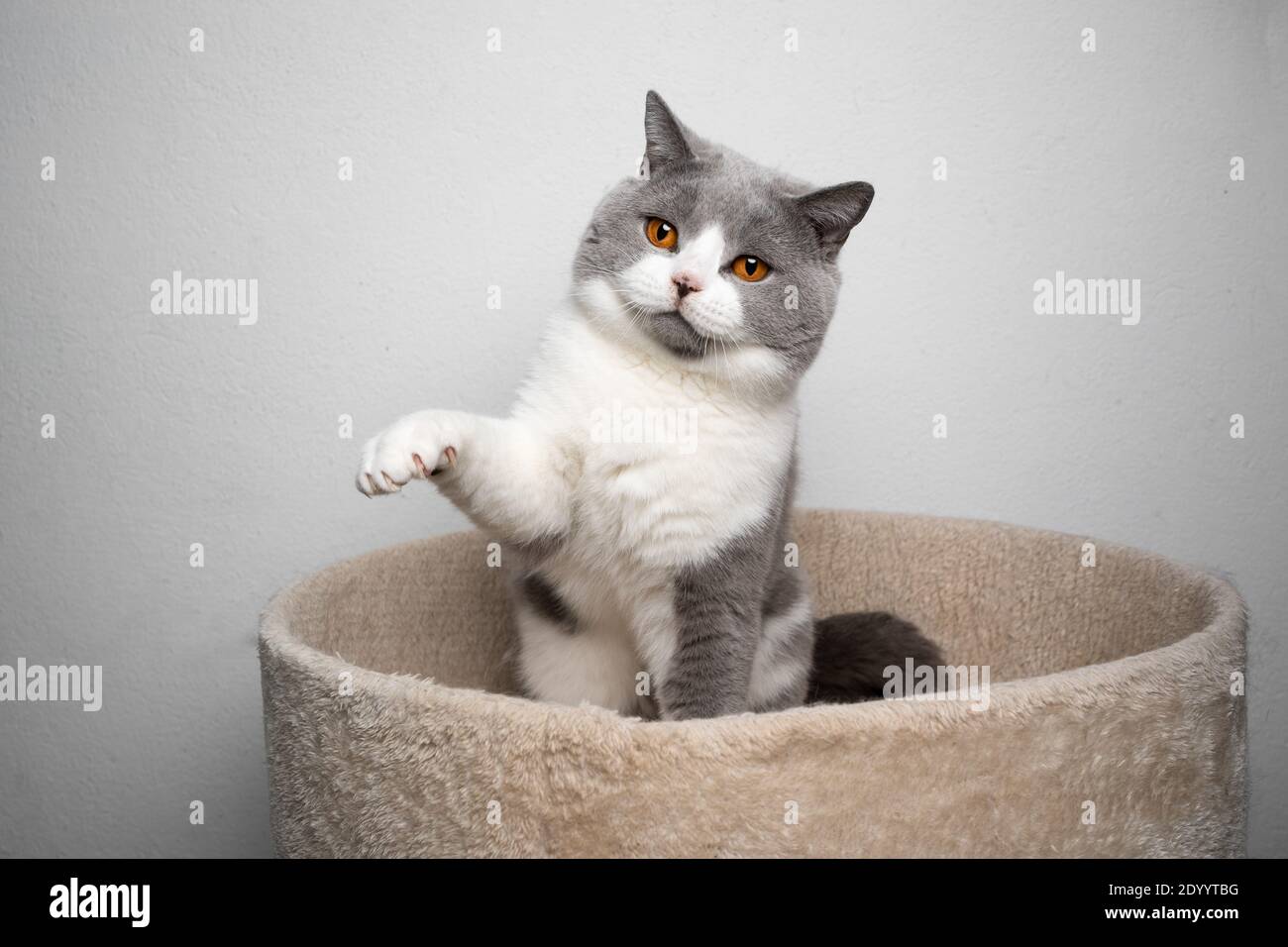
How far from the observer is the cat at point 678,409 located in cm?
124

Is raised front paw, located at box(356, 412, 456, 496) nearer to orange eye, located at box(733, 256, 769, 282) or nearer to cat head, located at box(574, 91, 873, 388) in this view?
cat head, located at box(574, 91, 873, 388)

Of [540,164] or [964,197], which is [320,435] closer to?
[540,164]

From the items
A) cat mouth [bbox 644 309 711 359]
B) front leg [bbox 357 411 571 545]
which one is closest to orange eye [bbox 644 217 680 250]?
cat mouth [bbox 644 309 711 359]

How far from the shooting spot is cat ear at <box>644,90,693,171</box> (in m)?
1.31

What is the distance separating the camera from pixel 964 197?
6.34ft

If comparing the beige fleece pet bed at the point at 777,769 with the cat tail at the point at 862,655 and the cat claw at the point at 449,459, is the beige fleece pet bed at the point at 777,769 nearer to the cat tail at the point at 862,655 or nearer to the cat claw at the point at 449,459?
the cat claw at the point at 449,459

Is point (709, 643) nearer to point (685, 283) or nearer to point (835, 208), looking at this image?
point (685, 283)

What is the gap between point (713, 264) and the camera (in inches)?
48.6

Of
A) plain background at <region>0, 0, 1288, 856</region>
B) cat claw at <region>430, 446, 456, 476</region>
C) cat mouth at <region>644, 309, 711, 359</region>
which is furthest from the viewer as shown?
plain background at <region>0, 0, 1288, 856</region>

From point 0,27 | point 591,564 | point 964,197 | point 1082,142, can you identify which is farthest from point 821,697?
point 0,27

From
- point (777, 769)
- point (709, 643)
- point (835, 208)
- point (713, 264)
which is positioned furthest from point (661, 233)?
point (777, 769)

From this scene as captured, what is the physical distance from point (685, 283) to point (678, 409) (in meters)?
0.16

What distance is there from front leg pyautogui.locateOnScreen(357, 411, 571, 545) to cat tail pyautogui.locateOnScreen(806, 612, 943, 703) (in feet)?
1.71

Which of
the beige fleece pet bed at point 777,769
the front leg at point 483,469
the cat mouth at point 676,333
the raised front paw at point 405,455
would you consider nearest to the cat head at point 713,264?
the cat mouth at point 676,333
